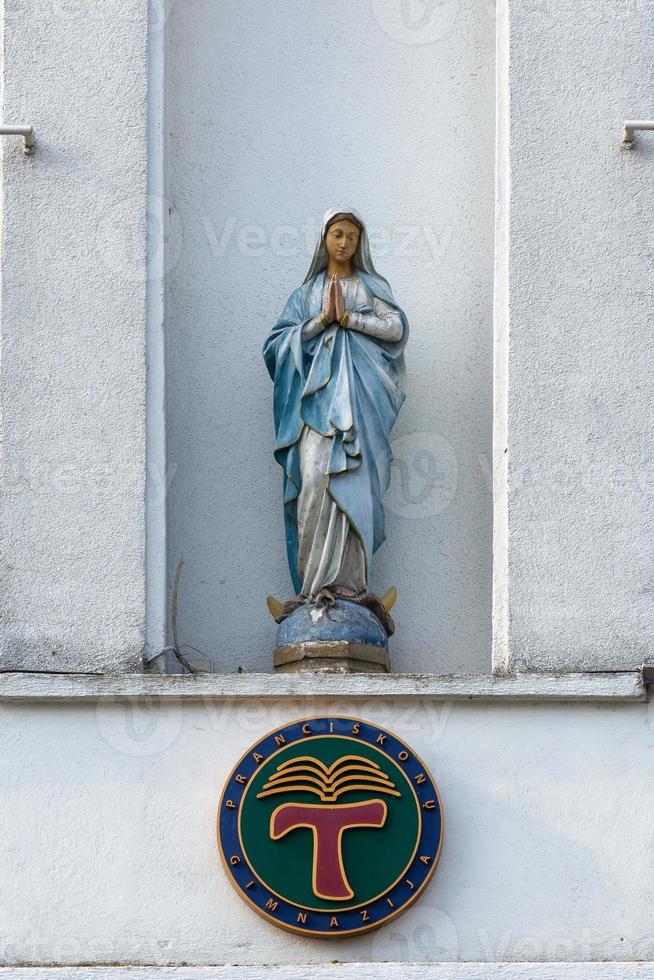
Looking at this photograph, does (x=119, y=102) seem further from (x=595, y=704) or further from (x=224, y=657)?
(x=595, y=704)

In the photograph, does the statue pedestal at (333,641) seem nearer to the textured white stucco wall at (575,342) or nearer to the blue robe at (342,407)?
the blue robe at (342,407)

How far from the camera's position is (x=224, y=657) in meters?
9.51

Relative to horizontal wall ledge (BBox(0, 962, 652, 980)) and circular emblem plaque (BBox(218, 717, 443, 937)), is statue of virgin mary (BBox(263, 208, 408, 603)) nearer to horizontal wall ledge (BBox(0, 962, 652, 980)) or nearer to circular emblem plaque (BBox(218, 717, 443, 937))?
circular emblem plaque (BBox(218, 717, 443, 937))

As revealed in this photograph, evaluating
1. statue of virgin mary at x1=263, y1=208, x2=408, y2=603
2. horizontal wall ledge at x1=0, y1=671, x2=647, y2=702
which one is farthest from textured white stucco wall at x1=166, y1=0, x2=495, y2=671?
horizontal wall ledge at x1=0, y1=671, x2=647, y2=702

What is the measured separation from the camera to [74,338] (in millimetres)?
9141

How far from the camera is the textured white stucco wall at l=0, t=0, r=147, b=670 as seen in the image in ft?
29.1

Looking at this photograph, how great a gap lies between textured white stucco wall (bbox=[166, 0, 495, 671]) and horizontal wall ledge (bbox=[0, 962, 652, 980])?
156 cm

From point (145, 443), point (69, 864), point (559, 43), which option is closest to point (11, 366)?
point (145, 443)

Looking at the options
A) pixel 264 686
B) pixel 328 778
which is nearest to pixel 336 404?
pixel 264 686

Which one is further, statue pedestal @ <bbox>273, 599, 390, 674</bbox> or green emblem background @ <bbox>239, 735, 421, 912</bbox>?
statue pedestal @ <bbox>273, 599, 390, 674</bbox>

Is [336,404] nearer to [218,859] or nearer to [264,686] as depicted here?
[264,686]

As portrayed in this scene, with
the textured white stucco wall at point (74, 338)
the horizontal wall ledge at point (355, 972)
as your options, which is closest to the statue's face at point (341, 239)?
the textured white stucco wall at point (74, 338)

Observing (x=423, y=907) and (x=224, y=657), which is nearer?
(x=423, y=907)

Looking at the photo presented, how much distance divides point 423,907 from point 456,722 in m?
0.66
